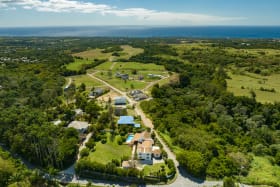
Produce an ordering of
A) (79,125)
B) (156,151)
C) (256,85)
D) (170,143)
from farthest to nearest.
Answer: (256,85), (79,125), (170,143), (156,151)

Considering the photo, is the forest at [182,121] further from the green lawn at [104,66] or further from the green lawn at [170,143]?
the green lawn at [104,66]

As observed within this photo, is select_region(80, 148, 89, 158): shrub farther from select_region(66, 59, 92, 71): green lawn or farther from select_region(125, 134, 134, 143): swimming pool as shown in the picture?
select_region(66, 59, 92, 71): green lawn

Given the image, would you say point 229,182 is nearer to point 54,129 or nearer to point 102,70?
point 54,129

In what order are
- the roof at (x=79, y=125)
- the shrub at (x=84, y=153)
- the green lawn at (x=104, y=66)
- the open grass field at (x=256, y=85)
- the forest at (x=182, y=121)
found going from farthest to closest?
1. the green lawn at (x=104, y=66)
2. the open grass field at (x=256, y=85)
3. the roof at (x=79, y=125)
4. the shrub at (x=84, y=153)
5. the forest at (x=182, y=121)

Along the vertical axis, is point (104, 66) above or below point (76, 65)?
below

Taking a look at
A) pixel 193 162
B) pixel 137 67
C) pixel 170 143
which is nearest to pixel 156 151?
pixel 170 143

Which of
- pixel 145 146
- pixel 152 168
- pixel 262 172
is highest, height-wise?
pixel 145 146

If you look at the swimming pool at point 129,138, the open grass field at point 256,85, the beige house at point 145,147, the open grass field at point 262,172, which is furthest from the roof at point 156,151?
the open grass field at point 256,85

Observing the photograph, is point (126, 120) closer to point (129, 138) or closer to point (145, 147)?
point (129, 138)
